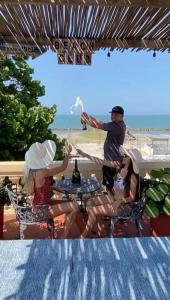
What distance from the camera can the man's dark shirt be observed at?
442 centimetres

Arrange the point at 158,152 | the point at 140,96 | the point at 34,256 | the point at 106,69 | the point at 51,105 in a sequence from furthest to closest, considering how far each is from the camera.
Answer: the point at 140,96
the point at 106,69
the point at 158,152
the point at 51,105
the point at 34,256

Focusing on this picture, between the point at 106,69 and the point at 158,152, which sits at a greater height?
the point at 106,69

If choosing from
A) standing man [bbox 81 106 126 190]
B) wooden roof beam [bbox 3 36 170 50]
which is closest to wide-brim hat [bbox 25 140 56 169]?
standing man [bbox 81 106 126 190]

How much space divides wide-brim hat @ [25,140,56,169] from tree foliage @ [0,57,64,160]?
6.25 m

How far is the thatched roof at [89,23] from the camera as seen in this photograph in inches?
102

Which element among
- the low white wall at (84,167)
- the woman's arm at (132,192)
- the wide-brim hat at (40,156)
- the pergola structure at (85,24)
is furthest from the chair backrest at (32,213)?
the pergola structure at (85,24)

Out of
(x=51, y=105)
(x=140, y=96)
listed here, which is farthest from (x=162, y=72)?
(x=51, y=105)

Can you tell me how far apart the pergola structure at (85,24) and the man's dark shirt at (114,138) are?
88 centimetres

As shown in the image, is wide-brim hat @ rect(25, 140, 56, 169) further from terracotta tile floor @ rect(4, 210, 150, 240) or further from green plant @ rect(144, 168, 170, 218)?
green plant @ rect(144, 168, 170, 218)

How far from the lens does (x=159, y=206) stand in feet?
11.4

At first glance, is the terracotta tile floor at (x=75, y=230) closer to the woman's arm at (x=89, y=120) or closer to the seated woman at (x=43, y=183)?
the seated woman at (x=43, y=183)

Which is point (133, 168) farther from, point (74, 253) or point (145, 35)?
point (74, 253)

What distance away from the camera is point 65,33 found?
12.2 ft

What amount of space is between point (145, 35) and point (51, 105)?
8665 mm
